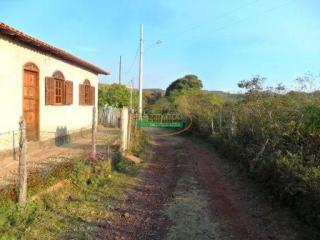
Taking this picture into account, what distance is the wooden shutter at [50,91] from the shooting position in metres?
12.9

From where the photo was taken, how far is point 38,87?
12.2 m

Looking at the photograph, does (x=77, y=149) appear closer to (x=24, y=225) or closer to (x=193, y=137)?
(x=24, y=225)

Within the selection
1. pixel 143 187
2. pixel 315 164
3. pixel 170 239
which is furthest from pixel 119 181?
pixel 315 164

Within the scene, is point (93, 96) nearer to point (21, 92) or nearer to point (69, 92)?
point (69, 92)

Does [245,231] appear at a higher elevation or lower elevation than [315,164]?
lower

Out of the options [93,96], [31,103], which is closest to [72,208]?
[31,103]

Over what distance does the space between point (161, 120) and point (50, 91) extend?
19543 mm

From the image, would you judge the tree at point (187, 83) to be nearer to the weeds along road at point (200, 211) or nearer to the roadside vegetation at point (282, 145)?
the roadside vegetation at point (282, 145)

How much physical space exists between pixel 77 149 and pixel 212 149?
7401mm

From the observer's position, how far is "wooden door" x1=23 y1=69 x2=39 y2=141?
11.5 meters

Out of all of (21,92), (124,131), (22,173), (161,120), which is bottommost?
(161,120)

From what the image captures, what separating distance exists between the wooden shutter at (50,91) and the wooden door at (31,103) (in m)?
0.66

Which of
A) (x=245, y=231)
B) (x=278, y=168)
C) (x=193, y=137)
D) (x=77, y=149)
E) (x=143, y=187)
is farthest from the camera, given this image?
(x=193, y=137)

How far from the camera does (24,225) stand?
6.10 metres
